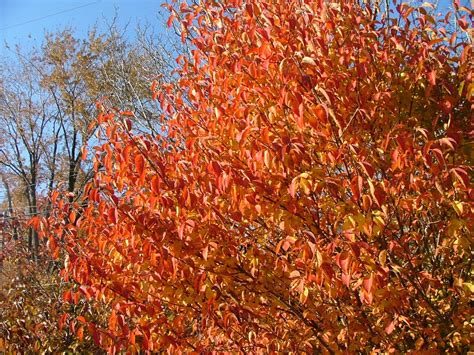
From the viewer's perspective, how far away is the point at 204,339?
3.24 metres

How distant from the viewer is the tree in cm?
225

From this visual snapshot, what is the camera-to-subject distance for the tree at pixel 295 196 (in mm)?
2252

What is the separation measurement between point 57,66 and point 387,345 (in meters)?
21.7

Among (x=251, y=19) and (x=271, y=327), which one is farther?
(x=271, y=327)

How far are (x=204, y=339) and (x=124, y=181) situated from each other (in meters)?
1.25

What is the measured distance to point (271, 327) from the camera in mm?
3066


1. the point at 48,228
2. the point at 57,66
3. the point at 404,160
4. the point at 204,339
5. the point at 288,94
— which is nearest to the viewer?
the point at 404,160

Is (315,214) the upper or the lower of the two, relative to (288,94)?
→ lower

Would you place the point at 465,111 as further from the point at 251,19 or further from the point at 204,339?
the point at 204,339

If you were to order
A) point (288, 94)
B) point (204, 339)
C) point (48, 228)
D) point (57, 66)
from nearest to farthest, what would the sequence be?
point (288, 94) < point (48, 228) < point (204, 339) < point (57, 66)

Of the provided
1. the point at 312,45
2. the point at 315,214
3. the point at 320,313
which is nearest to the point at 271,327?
the point at 320,313

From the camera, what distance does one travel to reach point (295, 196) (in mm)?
2393

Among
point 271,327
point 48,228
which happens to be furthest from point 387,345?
point 48,228

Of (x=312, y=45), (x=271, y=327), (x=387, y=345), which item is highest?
(x=312, y=45)
